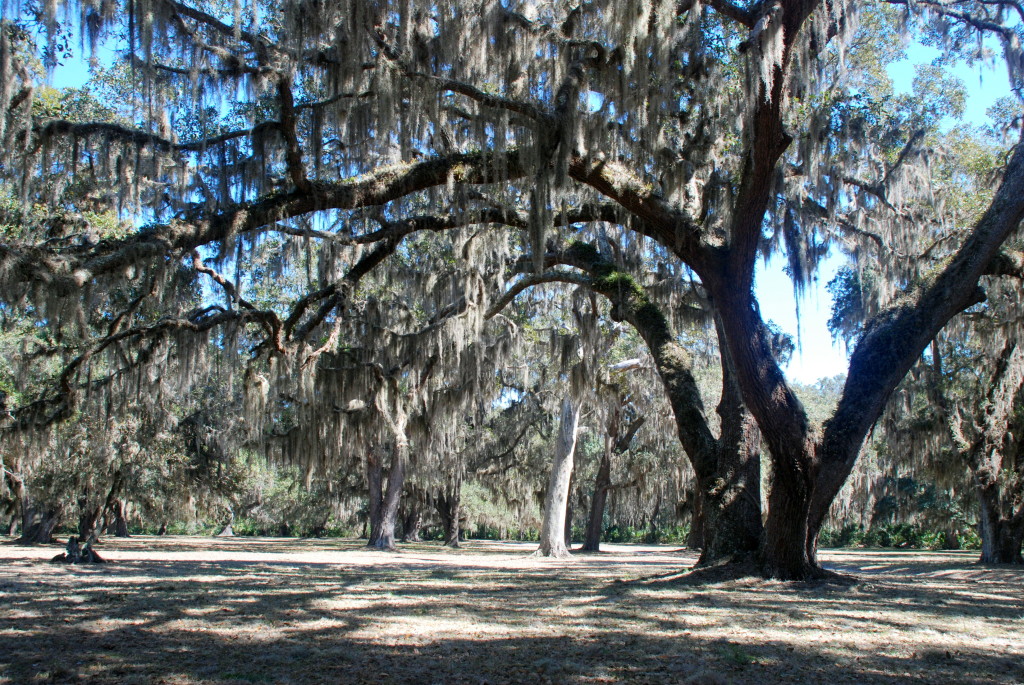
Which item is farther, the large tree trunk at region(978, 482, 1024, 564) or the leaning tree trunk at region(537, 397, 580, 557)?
the leaning tree trunk at region(537, 397, 580, 557)

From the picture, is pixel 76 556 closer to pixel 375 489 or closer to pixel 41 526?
pixel 375 489

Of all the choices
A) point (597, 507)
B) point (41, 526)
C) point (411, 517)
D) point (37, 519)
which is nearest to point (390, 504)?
point (597, 507)

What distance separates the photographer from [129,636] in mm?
4227

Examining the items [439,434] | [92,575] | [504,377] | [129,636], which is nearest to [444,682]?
[129,636]

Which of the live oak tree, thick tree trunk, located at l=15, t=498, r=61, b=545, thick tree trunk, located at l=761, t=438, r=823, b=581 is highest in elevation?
the live oak tree

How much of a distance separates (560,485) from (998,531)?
7.83 metres

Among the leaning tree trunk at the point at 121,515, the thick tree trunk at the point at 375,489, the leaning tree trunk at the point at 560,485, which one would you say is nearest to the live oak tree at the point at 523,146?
the leaning tree trunk at the point at 560,485

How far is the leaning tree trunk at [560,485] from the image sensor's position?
15320 millimetres

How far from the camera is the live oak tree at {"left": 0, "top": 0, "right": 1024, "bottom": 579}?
596cm

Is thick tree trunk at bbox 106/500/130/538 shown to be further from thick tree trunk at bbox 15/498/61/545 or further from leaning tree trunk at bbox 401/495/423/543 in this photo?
leaning tree trunk at bbox 401/495/423/543

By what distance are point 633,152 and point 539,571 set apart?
603 centimetres

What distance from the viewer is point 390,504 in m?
19.0

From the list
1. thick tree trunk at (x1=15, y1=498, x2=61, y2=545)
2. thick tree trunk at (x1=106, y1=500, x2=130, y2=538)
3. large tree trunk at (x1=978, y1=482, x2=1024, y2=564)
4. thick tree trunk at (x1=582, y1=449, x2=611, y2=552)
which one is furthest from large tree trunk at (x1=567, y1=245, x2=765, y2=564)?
thick tree trunk at (x1=106, y1=500, x2=130, y2=538)

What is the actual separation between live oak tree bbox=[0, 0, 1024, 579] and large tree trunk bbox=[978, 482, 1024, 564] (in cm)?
747
